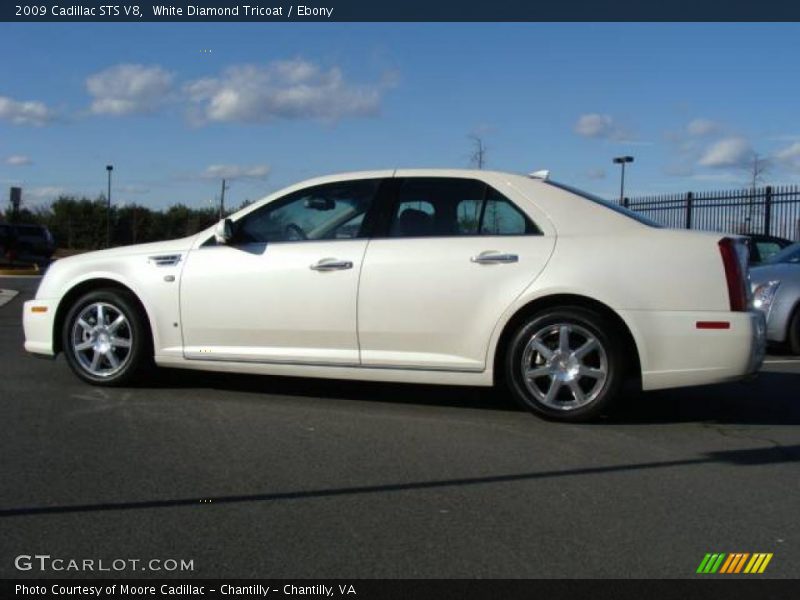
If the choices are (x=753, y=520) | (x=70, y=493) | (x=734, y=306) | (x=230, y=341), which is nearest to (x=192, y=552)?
(x=70, y=493)

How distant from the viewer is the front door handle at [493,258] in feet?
18.8

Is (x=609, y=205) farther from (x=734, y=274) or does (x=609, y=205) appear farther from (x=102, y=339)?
(x=102, y=339)

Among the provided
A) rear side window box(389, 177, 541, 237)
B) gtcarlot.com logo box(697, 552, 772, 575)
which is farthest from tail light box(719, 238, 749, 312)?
gtcarlot.com logo box(697, 552, 772, 575)

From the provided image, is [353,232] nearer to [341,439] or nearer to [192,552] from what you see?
[341,439]

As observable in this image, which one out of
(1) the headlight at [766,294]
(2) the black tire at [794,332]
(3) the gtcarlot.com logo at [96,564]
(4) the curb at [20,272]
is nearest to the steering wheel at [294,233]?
(3) the gtcarlot.com logo at [96,564]

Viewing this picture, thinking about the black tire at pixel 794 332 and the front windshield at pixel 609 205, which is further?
the black tire at pixel 794 332

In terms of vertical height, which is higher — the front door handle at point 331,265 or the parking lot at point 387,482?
the front door handle at point 331,265

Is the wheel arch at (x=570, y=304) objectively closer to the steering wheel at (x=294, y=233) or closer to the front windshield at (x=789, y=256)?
the steering wheel at (x=294, y=233)

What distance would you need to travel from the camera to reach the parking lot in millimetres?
3553

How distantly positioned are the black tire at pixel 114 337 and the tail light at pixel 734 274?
4.08 metres

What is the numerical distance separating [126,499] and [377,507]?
3.89ft

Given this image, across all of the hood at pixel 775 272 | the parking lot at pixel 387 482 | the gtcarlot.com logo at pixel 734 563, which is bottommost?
the gtcarlot.com logo at pixel 734 563

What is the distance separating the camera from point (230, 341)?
6.28 meters

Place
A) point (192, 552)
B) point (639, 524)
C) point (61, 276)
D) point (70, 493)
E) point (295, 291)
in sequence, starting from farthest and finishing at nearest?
point (61, 276)
point (295, 291)
point (70, 493)
point (639, 524)
point (192, 552)
